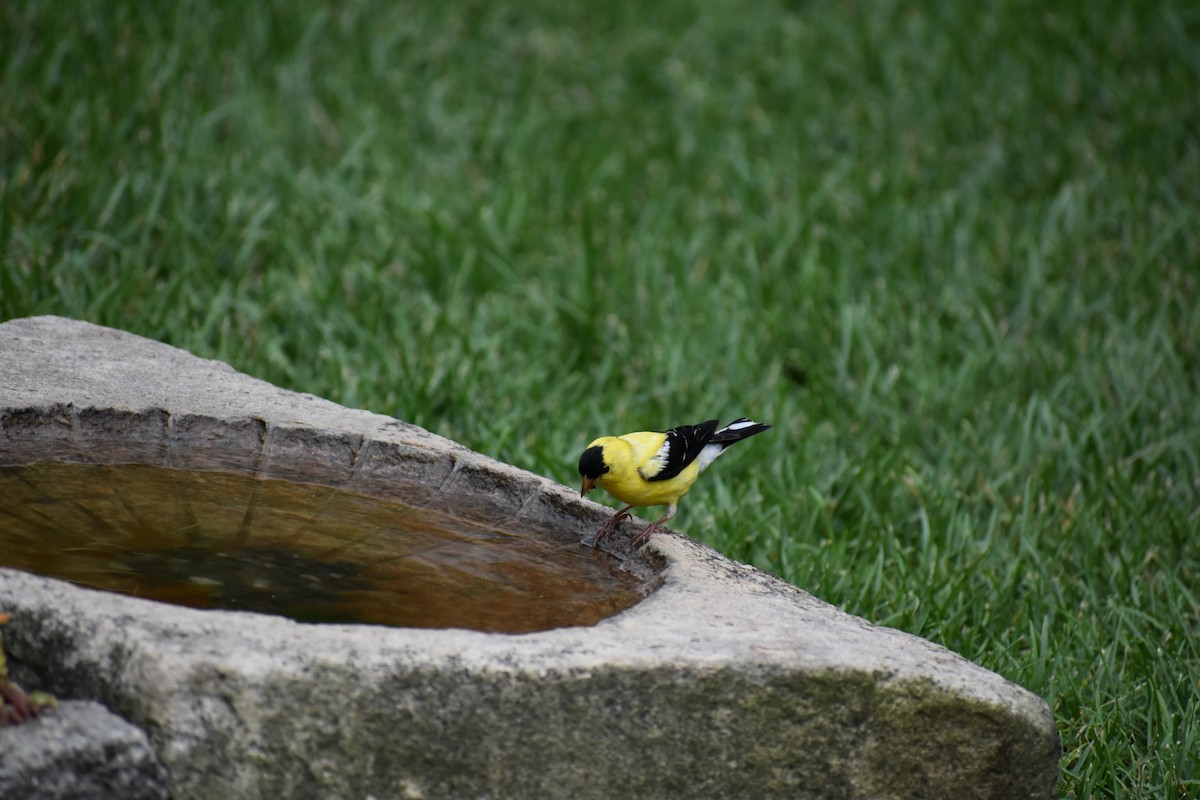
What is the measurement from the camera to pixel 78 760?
6.17 feet

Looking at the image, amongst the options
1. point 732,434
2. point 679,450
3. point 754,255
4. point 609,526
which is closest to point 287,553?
point 609,526

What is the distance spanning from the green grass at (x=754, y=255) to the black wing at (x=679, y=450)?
72cm

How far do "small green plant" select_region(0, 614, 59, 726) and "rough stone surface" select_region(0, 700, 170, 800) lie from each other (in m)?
0.01

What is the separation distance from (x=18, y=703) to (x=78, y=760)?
13cm

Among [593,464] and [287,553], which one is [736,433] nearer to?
[593,464]

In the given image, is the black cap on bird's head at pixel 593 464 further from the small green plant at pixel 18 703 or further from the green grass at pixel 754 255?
the small green plant at pixel 18 703

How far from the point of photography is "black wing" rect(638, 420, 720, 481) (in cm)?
309

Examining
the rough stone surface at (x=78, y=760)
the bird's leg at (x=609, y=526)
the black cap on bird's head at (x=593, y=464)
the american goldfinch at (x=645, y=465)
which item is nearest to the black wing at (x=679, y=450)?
the american goldfinch at (x=645, y=465)

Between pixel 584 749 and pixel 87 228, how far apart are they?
3.73m

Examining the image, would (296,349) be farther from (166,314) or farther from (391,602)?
(391,602)

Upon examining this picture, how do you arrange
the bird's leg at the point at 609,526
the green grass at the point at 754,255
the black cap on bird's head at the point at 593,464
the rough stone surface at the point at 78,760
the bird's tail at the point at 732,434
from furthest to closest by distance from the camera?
the green grass at the point at 754,255
the bird's tail at the point at 732,434
the black cap on bird's head at the point at 593,464
the bird's leg at the point at 609,526
the rough stone surface at the point at 78,760

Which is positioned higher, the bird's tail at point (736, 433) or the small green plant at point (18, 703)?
the small green plant at point (18, 703)

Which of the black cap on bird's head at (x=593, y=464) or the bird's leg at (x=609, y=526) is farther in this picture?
the black cap on bird's head at (x=593, y=464)

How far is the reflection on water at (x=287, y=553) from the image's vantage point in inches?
96.1
